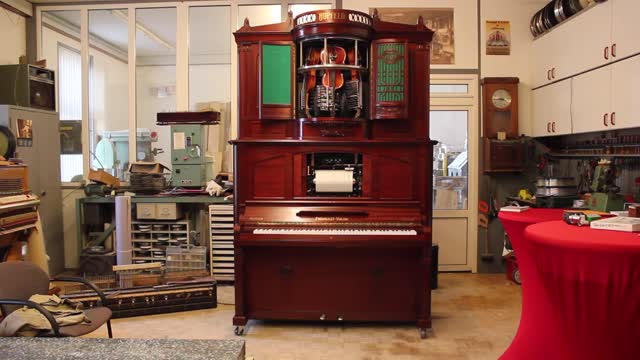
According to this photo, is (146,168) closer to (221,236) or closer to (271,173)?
(221,236)

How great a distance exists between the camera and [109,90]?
6336 mm

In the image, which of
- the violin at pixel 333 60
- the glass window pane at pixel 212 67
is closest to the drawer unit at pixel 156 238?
the glass window pane at pixel 212 67

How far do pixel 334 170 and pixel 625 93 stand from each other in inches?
94.5

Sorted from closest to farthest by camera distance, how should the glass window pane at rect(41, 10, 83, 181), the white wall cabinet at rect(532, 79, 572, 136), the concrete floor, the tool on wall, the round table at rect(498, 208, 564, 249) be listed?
the round table at rect(498, 208, 564, 249), the concrete floor, the white wall cabinet at rect(532, 79, 572, 136), the tool on wall, the glass window pane at rect(41, 10, 83, 181)

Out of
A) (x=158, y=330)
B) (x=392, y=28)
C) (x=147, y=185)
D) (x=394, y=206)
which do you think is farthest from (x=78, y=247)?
(x=392, y=28)

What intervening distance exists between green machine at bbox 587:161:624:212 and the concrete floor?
1.23m

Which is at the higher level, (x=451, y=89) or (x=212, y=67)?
(x=212, y=67)

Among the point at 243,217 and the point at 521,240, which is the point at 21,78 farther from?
the point at 521,240

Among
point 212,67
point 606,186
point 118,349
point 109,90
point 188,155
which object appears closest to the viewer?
point 118,349

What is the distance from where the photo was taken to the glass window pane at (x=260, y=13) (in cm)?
614

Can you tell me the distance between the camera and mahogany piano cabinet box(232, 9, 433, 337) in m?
4.04

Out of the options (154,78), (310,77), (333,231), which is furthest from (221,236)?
(154,78)

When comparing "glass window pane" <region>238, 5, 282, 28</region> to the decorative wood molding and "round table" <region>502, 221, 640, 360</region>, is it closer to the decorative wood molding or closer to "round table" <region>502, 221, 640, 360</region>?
the decorative wood molding

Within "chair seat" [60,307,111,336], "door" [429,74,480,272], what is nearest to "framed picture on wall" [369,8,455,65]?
"door" [429,74,480,272]
